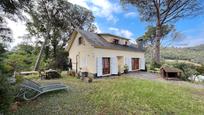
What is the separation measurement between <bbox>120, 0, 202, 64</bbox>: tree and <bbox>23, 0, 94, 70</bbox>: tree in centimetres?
901

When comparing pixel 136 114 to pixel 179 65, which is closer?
pixel 136 114

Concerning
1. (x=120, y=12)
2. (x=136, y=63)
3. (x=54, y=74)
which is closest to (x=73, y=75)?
(x=54, y=74)

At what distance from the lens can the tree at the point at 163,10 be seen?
832 inches

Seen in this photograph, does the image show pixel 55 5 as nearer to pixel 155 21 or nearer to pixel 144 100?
pixel 155 21

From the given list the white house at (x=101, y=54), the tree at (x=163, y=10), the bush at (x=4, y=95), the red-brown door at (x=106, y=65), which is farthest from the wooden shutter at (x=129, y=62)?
the bush at (x=4, y=95)

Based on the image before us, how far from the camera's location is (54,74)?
1488cm

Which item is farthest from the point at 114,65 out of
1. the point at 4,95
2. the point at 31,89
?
the point at 4,95

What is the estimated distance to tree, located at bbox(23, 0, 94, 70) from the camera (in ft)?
79.0

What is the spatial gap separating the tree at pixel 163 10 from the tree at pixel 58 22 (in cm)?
901

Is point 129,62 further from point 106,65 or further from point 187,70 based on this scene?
point 187,70

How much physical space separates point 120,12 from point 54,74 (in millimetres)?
14190

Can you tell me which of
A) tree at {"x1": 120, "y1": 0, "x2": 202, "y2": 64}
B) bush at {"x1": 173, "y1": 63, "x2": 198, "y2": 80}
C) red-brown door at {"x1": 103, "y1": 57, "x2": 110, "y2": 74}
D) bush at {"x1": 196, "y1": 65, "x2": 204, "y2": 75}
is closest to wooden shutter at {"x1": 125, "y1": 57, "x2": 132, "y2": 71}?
red-brown door at {"x1": 103, "y1": 57, "x2": 110, "y2": 74}

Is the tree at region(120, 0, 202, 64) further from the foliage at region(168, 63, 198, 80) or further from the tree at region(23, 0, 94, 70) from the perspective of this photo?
the tree at region(23, 0, 94, 70)

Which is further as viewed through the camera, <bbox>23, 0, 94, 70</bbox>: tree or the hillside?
the hillside
